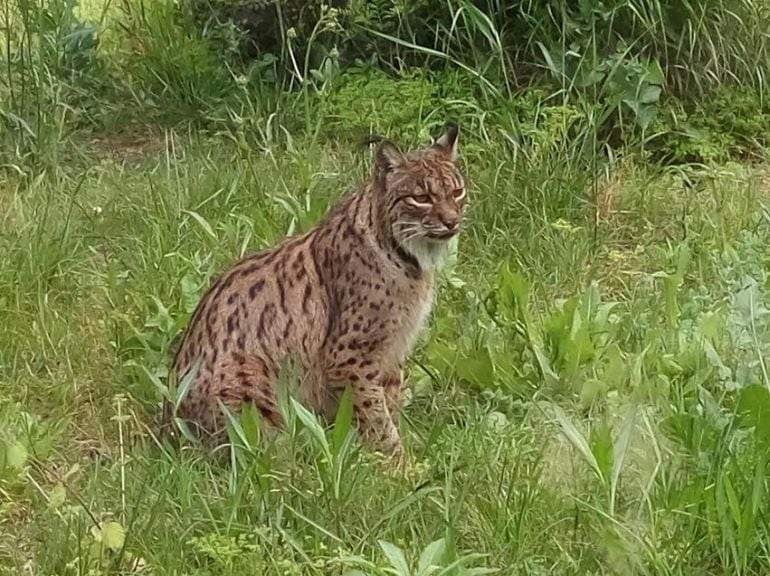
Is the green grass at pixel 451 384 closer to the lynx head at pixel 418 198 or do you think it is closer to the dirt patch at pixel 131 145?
the dirt patch at pixel 131 145

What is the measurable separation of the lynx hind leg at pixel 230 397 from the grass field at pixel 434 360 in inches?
6.8

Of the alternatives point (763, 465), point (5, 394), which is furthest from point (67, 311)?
point (763, 465)

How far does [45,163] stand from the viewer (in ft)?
21.3

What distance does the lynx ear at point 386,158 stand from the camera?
4781 mm

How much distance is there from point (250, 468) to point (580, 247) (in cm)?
212

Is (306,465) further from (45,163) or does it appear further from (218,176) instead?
(45,163)

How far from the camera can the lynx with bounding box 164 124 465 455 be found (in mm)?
4559

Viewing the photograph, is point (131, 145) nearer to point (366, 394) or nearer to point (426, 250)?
point (426, 250)

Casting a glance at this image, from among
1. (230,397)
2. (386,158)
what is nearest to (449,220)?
(386,158)

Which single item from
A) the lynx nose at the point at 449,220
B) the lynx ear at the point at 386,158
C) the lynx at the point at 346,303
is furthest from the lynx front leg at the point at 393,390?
the lynx ear at the point at 386,158

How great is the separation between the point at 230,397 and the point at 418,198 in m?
0.87

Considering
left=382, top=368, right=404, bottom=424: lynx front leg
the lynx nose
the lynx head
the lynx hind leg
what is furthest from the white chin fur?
the lynx hind leg

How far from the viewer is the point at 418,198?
4.74 meters

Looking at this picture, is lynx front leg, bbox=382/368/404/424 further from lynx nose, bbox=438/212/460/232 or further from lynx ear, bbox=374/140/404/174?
lynx ear, bbox=374/140/404/174
